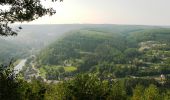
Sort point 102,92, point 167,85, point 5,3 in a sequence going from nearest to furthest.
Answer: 1. point 5,3
2. point 102,92
3. point 167,85

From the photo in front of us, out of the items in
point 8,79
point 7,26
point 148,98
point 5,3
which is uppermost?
point 5,3

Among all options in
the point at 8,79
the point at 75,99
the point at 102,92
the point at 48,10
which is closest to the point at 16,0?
the point at 48,10

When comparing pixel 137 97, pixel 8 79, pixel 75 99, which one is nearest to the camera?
pixel 8 79

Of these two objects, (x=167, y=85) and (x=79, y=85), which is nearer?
(x=79, y=85)

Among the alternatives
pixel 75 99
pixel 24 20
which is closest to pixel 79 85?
pixel 75 99

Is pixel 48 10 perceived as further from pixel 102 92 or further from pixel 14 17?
pixel 102 92

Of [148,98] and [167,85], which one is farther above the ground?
[148,98]
